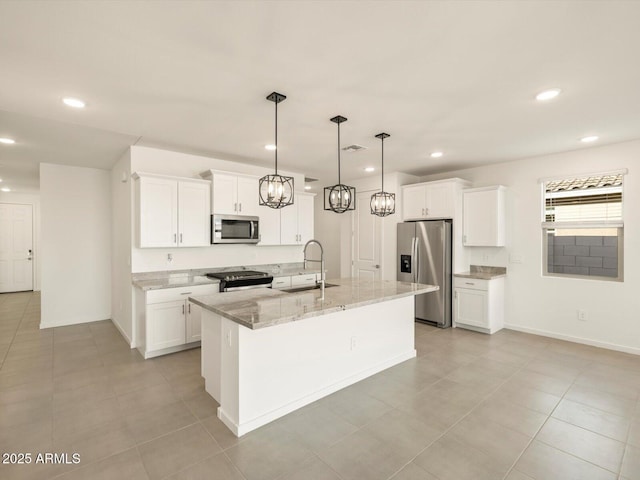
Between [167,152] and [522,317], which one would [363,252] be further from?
[167,152]

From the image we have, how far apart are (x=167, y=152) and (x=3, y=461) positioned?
3.43 m

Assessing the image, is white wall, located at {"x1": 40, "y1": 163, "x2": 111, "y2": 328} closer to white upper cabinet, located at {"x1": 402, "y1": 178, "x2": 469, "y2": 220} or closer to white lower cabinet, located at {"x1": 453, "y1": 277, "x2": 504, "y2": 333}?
white upper cabinet, located at {"x1": 402, "y1": 178, "x2": 469, "y2": 220}

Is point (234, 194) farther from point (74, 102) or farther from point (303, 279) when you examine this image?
point (74, 102)

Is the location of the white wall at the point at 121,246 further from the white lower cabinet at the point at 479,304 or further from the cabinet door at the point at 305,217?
the white lower cabinet at the point at 479,304

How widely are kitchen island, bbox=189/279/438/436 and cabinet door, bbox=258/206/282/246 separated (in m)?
1.75

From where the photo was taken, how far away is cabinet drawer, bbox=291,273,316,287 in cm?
500

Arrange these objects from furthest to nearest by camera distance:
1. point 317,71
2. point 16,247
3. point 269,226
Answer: point 16,247
point 269,226
point 317,71

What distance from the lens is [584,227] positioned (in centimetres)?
437

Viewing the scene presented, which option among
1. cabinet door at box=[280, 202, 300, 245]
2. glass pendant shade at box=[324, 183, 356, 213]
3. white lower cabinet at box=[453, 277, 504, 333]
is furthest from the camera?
cabinet door at box=[280, 202, 300, 245]

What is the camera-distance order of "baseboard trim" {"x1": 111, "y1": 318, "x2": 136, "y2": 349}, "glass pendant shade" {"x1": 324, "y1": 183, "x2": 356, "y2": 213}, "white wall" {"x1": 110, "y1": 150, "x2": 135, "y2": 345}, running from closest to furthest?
"glass pendant shade" {"x1": 324, "y1": 183, "x2": 356, "y2": 213} < "baseboard trim" {"x1": 111, "y1": 318, "x2": 136, "y2": 349} < "white wall" {"x1": 110, "y1": 150, "x2": 135, "y2": 345}

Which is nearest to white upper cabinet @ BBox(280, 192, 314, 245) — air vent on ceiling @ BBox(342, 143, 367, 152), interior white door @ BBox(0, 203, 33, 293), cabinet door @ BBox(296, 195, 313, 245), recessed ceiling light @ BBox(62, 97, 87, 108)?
cabinet door @ BBox(296, 195, 313, 245)

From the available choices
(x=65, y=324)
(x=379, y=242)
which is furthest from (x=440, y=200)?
(x=65, y=324)

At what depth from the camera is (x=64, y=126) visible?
334 cm

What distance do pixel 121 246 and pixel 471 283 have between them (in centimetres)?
521
